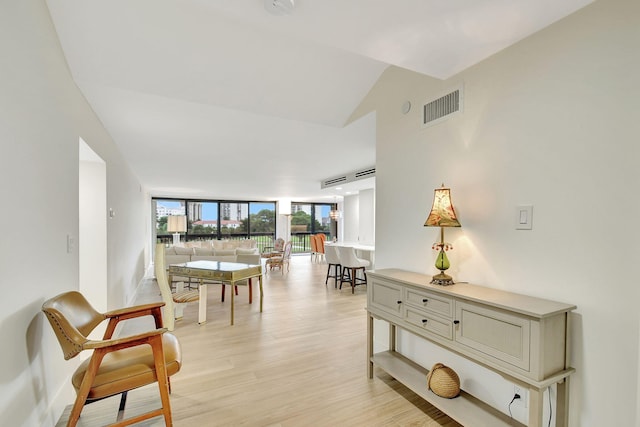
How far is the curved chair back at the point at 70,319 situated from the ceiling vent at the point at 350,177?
4.43 metres

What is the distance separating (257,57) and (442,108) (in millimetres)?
1519

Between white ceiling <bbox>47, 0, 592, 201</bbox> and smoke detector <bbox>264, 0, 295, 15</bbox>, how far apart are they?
4 cm

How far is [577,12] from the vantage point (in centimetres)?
151

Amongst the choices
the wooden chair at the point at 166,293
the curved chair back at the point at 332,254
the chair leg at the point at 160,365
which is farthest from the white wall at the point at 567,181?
the curved chair back at the point at 332,254

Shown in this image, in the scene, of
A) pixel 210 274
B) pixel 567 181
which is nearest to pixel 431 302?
pixel 567 181

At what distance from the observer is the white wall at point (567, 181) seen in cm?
135

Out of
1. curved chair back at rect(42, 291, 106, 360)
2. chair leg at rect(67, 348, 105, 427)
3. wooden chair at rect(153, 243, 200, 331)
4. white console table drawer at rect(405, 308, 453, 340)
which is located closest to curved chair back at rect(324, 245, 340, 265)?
wooden chair at rect(153, 243, 200, 331)

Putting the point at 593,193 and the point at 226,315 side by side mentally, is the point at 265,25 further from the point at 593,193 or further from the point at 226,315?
the point at 226,315

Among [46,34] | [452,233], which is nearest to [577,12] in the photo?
[452,233]

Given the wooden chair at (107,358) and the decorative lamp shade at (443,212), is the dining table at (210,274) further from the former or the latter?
the decorative lamp shade at (443,212)

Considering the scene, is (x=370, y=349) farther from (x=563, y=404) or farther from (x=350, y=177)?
(x=350, y=177)

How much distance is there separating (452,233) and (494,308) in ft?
2.29

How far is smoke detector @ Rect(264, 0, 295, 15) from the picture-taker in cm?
147

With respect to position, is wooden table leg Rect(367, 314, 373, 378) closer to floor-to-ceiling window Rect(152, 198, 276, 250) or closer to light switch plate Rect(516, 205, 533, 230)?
light switch plate Rect(516, 205, 533, 230)
